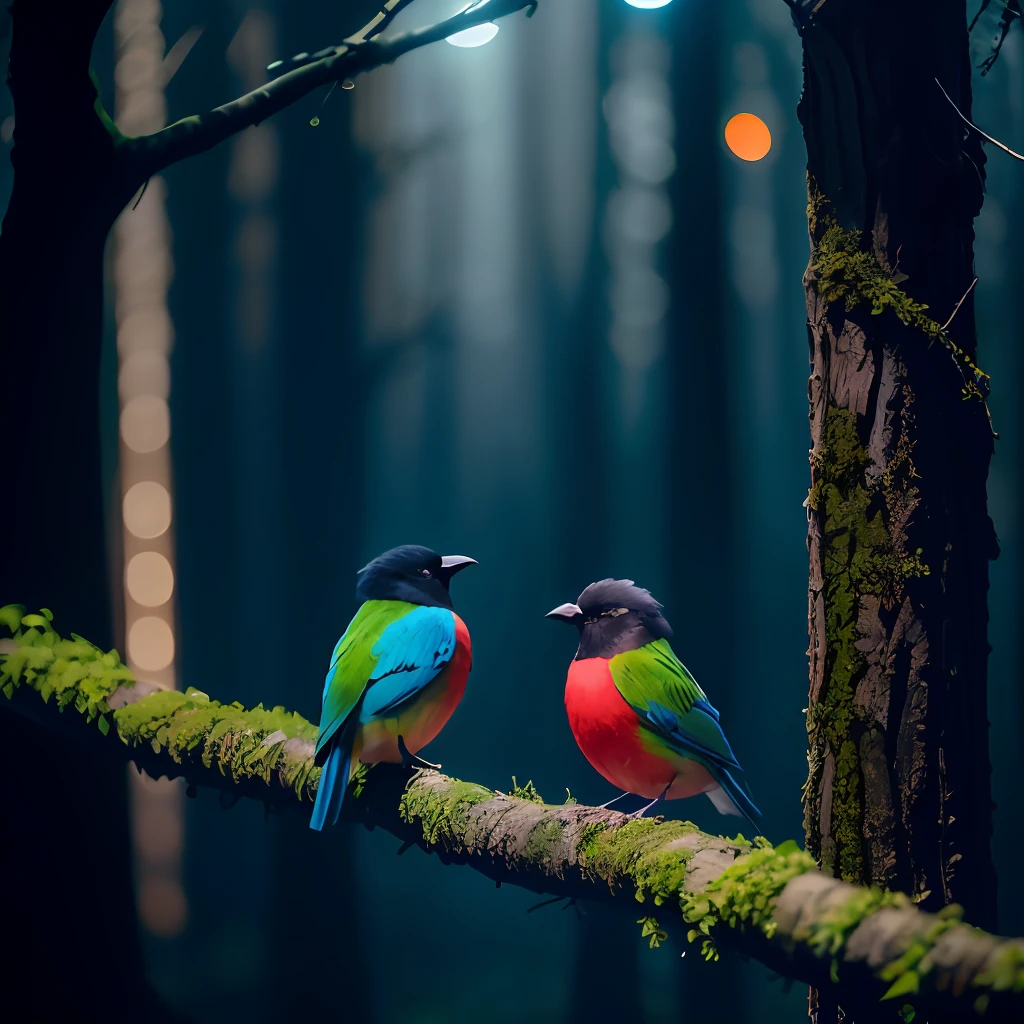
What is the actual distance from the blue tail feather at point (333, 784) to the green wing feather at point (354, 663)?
4cm

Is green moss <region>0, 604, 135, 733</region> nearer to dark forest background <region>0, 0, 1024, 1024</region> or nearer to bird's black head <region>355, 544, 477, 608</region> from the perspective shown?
dark forest background <region>0, 0, 1024, 1024</region>

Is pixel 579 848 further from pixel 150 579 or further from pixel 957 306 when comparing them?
pixel 150 579

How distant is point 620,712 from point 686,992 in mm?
1198

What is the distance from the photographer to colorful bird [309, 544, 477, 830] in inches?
74.0

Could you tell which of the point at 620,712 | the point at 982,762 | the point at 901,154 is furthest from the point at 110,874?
the point at 901,154

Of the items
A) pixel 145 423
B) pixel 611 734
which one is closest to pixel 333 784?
pixel 611 734

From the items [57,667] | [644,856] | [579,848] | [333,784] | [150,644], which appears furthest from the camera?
[150,644]

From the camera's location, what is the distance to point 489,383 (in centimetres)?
278

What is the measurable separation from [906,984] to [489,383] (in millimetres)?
1966

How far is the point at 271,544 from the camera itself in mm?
2781

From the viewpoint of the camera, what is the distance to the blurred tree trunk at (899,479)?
5.05ft

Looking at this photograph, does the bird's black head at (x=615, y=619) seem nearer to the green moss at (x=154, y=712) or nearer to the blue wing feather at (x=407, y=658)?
the blue wing feather at (x=407, y=658)

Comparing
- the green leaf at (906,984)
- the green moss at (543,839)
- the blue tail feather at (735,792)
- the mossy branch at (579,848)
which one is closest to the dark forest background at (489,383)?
the mossy branch at (579,848)

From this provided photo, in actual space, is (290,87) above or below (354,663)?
above
